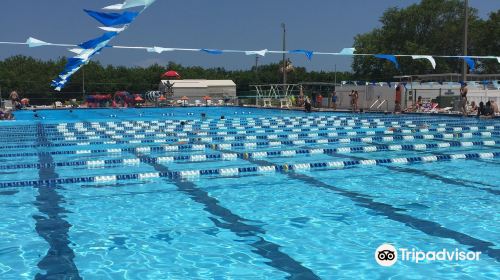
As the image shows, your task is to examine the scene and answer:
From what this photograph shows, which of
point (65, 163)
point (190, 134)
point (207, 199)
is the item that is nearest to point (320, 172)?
point (207, 199)

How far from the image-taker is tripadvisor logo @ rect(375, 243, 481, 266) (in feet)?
14.2

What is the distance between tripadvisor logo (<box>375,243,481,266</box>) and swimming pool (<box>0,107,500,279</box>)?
0.26 feet

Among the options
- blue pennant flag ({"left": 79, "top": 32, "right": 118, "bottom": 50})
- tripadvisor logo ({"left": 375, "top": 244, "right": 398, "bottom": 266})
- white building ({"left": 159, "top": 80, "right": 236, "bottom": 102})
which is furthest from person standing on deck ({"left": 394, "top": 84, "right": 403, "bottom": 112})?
tripadvisor logo ({"left": 375, "top": 244, "right": 398, "bottom": 266})

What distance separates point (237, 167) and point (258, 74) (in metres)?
38.5

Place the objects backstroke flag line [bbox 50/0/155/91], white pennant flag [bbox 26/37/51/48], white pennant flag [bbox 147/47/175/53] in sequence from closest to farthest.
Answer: backstroke flag line [bbox 50/0/155/91]
white pennant flag [bbox 26/37/51/48]
white pennant flag [bbox 147/47/175/53]

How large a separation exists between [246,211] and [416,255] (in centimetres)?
216

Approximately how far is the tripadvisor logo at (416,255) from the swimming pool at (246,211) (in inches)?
3.2

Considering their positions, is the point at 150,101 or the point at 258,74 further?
the point at 258,74

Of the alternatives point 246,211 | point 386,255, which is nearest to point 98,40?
point 246,211

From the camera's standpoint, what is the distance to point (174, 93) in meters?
39.2

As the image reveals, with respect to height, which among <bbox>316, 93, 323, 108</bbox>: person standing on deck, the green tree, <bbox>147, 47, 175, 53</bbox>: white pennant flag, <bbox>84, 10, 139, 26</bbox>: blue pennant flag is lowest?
<bbox>316, 93, 323, 108</bbox>: person standing on deck

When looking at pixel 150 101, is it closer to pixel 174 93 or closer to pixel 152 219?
pixel 174 93

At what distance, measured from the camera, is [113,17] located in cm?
661

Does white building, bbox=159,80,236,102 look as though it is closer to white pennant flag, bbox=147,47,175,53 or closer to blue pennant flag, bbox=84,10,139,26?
white pennant flag, bbox=147,47,175,53
